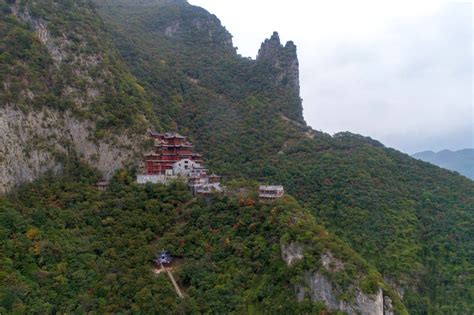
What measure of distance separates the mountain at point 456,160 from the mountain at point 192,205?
8417 cm

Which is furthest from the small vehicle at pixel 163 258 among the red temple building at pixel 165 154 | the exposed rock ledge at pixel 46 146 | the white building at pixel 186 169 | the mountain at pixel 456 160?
the mountain at pixel 456 160

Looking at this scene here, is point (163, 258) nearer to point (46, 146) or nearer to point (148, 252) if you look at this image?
point (148, 252)

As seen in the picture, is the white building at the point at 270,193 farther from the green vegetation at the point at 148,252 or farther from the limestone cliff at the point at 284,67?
the limestone cliff at the point at 284,67

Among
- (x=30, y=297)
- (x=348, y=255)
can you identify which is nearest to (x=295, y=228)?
(x=348, y=255)

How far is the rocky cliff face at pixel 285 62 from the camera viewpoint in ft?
222

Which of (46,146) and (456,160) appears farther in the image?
(456,160)

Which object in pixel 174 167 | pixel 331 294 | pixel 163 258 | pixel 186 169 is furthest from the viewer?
pixel 186 169

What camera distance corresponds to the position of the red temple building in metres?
40.9

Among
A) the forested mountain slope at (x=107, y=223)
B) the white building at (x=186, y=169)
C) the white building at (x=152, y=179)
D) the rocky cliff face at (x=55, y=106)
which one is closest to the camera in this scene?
the forested mountain slope at (x=107, y=223)

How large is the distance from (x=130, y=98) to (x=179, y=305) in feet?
81.1

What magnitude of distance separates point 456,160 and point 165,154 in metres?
122

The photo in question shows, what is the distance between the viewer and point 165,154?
41.5 meters

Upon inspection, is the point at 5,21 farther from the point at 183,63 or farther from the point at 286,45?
the point at 286,45

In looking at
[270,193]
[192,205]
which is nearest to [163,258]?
[192,205]
